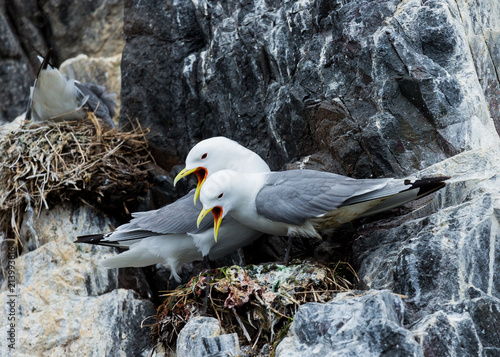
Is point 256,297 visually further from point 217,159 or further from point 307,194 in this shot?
point 217,159

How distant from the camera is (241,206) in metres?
4.44

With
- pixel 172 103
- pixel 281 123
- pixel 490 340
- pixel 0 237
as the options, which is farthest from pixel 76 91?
pixel 490 340

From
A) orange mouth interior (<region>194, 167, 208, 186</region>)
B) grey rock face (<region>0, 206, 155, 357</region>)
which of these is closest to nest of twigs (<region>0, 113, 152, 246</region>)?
grey rock face (<region>0, 206, 155, 357</region>)

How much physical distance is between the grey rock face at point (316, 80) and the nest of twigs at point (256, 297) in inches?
35.5

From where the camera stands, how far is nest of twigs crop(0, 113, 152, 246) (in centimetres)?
589

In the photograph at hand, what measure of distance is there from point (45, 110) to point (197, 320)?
12.4ft

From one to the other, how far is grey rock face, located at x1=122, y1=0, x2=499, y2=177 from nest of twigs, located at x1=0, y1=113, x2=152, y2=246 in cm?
37

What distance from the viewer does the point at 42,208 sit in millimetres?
5902

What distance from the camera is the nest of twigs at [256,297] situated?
3.89 meters

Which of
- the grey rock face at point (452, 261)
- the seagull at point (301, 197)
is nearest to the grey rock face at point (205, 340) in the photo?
the seagull at point (301, 197)

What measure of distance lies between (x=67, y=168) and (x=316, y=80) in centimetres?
262

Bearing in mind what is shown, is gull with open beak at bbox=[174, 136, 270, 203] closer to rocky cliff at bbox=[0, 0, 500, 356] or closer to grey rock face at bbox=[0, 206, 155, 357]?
rocky cliff at bbox=[0, 0, 500, 356]

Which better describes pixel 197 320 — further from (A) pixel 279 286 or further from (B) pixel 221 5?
(B) pixel 221 5

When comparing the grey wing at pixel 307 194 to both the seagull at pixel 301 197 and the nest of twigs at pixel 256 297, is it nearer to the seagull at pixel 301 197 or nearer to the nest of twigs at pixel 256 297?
the seagull at pixel 301 197
